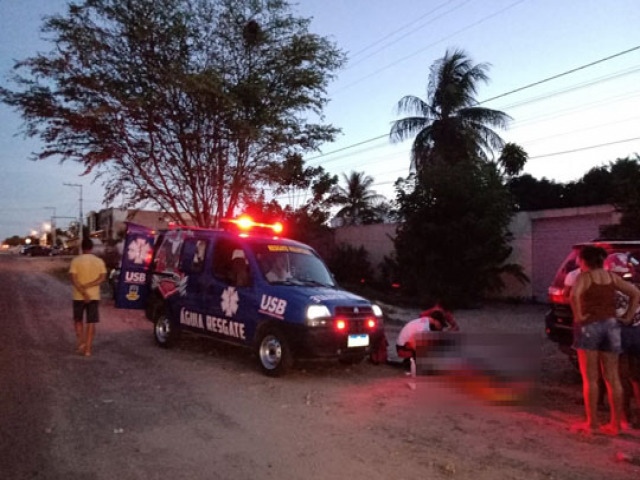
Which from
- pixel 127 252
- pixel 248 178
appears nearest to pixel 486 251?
pixel 248 178

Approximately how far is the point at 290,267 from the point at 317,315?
1.49m

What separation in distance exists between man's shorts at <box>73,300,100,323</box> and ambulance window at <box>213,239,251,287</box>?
2035 millimetres

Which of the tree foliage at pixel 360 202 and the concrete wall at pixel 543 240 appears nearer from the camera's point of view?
the concrete wall at pixel 543 240

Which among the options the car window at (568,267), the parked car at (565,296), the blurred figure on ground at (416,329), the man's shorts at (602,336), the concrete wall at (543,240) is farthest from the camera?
the concrete wall at (543,240)

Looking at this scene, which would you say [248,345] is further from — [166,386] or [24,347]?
[24,347]

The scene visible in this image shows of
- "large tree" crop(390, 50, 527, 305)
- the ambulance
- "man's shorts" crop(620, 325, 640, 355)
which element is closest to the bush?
"large tree" crop(390, 50, 527, 305)

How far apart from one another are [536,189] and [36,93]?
2874 cm

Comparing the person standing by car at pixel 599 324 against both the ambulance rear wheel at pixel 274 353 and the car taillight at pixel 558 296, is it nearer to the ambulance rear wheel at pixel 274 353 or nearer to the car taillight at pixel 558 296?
the car taillight at pixel 558 296

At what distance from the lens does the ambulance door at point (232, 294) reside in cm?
855

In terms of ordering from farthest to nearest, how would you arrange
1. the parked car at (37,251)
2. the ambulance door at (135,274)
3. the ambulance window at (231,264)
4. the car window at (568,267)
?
the parked car at (37,251), the ambulance door at (135,274), the ambulance window at (231,264), the car window at (568,267)

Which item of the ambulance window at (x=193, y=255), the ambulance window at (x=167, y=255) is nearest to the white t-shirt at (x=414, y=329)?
the ambulance window at (x=193, y=255)

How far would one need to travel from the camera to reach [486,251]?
685 inches

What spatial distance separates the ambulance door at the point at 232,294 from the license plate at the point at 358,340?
4.75 ft

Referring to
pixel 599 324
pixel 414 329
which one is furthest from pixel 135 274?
pixel 599 324
